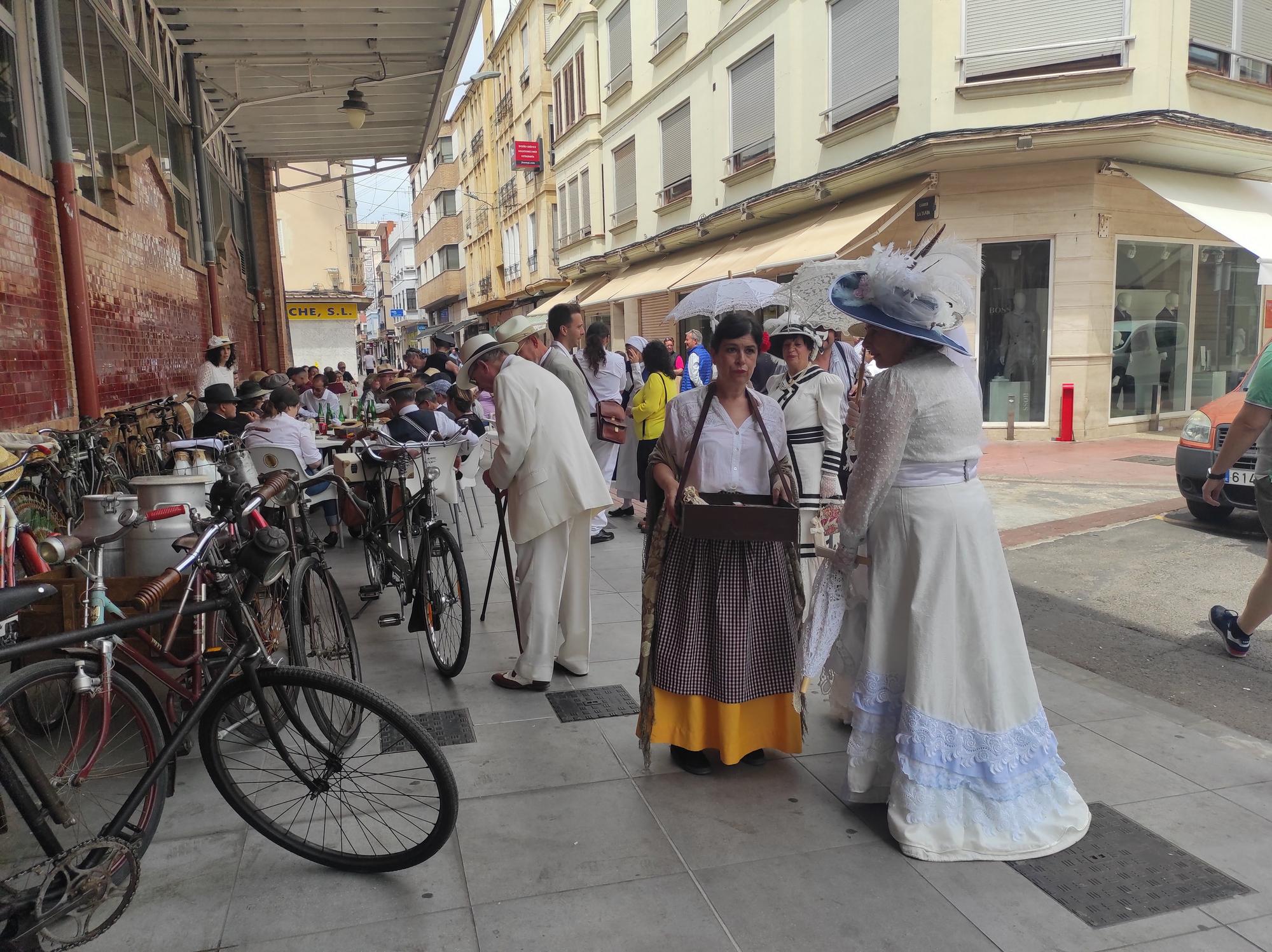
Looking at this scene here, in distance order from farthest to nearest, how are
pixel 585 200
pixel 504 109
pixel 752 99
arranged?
pixel 504 109 → pixel 585 200 → pixel 752 99

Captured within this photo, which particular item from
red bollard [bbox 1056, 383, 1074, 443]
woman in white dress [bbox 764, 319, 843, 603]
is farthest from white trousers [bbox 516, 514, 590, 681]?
red bollard [bbox 1056, 383, 1074, 443]

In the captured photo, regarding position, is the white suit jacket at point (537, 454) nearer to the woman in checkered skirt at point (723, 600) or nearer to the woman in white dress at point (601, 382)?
the woman in checkered skirt at point (723, 600)

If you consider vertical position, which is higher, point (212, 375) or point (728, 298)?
point (728, 298)

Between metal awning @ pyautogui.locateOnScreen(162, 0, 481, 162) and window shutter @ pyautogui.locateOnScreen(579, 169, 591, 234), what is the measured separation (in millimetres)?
10711

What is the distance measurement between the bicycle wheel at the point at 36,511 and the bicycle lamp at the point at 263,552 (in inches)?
111

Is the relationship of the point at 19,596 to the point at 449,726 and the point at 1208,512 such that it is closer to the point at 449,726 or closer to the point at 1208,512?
the point at 449,726

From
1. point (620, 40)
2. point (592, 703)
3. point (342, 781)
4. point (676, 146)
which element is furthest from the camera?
point (620, 40)

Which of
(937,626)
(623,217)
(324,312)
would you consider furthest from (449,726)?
(324,312)

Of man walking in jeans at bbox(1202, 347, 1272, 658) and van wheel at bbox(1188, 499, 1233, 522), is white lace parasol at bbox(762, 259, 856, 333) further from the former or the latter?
van wheel at bbox(1188, 499, 1233, 522)

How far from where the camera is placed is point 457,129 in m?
50.7

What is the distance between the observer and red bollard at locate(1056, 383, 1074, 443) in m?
13.5

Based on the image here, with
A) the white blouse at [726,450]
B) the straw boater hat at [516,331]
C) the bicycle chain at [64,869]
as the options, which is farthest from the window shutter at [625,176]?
the bicycle chain at [64,869]

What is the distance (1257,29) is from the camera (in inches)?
536

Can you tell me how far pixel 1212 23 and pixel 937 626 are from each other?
1400 centimetres
